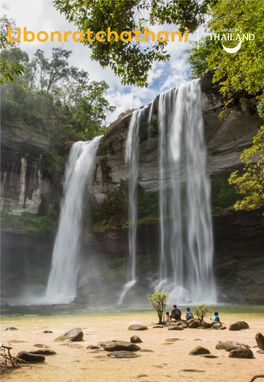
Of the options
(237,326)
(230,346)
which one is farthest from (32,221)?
(230,346)

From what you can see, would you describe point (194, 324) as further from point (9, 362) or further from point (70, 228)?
point (70, 228)

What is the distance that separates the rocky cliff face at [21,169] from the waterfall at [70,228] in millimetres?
3085

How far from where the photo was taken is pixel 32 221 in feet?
86.6

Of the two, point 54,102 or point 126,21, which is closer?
point 126,21

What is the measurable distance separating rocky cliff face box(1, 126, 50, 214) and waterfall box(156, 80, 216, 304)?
43.4 feet

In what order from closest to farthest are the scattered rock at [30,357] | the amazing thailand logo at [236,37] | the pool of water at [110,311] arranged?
1. the scattered rock at [30,357]
2. the amazing thailand logo at [236,37]
3. the pool of water at [110,311]

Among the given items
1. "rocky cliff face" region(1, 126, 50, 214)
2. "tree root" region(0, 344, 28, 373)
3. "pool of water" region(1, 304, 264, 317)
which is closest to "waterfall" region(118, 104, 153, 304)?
"pool of water" region(1, 304, 264, 317)

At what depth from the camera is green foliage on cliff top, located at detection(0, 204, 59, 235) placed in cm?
2505

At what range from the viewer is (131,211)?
24609mm

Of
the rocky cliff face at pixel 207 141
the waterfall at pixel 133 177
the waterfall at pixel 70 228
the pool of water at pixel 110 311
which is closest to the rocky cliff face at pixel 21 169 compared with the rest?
the waterfall at pixel 70 228

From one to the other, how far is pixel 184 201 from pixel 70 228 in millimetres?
10931

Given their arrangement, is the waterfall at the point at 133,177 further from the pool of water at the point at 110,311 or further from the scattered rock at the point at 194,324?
the scattered rock at the point at 194,324

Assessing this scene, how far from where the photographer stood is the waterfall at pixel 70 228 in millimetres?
24438

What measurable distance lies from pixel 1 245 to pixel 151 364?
25.8 metres
